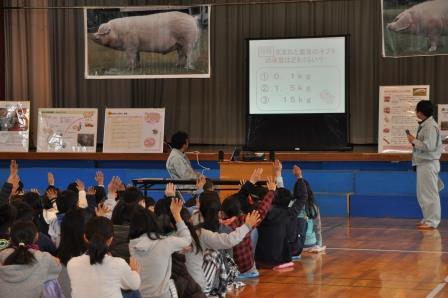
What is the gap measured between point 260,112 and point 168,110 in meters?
1.81

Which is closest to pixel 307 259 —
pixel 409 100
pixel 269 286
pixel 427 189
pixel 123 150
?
pixel 269 286

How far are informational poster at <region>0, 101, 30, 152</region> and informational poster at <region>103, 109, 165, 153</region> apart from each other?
4.22ft

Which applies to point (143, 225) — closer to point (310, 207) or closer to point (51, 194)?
point (51, 194)

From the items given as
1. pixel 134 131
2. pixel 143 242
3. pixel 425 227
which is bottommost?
pixel 425 227

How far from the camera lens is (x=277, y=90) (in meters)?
11.9

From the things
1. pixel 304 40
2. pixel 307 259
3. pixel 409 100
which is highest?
pixel 304 40

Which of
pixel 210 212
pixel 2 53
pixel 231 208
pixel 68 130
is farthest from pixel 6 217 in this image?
pixel 2 53

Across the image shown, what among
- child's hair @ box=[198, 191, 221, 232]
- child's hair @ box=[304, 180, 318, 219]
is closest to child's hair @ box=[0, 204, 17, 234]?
child's hair @ box=[198, 191, 221, 232]

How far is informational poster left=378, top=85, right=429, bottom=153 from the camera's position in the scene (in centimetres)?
1126

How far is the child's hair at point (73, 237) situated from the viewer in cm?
443

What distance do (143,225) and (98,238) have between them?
0.63 m

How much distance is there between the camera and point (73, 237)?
4.45 metres

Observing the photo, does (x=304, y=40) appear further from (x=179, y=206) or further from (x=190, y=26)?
(x=179, y=206)

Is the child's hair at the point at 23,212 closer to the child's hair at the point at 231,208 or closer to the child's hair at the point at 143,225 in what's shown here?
the child's hair at the point at 143,225
